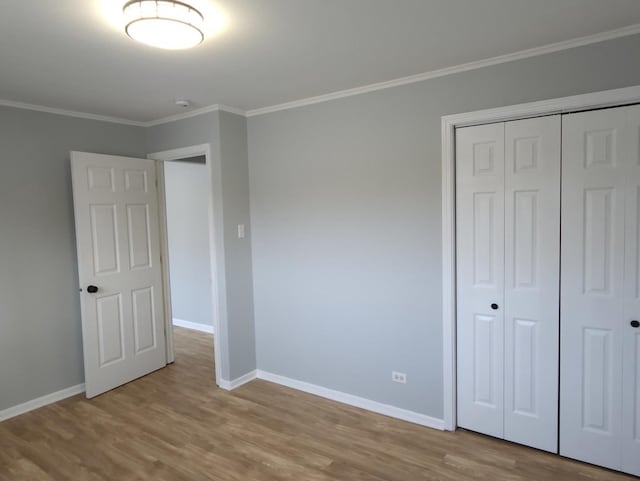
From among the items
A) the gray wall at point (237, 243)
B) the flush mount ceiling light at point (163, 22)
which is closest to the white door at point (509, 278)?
the flush mount ceiling light at point (163, 22)

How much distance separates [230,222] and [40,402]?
2112mm

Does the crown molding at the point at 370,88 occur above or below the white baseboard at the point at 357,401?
above

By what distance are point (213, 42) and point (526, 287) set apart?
231cm

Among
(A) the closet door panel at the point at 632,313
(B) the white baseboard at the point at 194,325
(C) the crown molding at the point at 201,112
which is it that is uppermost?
(C) the crown molding at the point at 201,112

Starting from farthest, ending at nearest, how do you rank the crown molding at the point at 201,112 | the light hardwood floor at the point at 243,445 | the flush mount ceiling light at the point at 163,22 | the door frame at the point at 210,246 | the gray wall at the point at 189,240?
the gray wall at the point at 189,240 → the door frame at the point at 210,246 → the crown molding at the point at 201,112 → the light hardwood floor at the point at 243,445 → the flush mount ceiling light at the point at 163,22

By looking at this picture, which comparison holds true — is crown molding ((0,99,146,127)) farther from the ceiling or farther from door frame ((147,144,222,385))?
door frame ((147,144,222,385))

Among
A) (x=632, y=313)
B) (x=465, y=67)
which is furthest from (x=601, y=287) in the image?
(x=465, y=67)

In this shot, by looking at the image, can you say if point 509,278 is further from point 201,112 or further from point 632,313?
point 201,112

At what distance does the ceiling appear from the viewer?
1.84m

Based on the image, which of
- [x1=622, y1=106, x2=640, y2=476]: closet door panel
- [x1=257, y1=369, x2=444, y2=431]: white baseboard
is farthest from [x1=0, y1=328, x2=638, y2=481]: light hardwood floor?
[x1=622, y1=106, x2=640, y2=476]: closet door panel

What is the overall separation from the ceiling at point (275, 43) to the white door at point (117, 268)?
29.3 inches

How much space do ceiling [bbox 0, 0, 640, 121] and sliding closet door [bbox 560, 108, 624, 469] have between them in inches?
23.2

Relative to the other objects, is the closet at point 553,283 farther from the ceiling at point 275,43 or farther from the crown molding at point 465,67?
the ceiling at point 275,43

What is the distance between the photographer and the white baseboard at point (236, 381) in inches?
142
